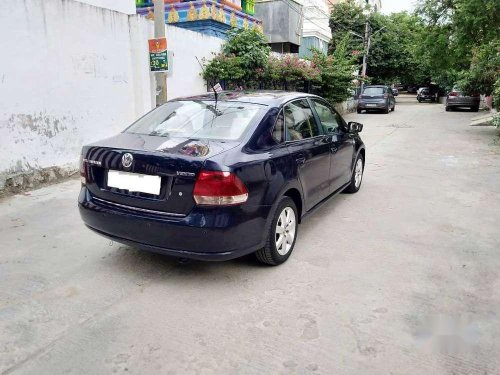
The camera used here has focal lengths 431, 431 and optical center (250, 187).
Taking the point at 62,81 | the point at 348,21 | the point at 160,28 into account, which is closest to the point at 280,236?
the point at 62,81

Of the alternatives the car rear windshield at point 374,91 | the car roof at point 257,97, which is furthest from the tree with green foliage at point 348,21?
the car roof at point 257,97

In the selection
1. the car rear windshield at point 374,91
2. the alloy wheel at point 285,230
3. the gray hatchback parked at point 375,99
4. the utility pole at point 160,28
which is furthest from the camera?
the car rear windshield at point 374,91

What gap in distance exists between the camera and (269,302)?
3299 millimetres

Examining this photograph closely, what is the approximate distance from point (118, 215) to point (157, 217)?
39 centimetres

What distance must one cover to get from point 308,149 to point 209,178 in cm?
153

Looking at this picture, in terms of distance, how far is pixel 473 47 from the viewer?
15789mm

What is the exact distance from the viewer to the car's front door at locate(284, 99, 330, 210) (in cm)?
416

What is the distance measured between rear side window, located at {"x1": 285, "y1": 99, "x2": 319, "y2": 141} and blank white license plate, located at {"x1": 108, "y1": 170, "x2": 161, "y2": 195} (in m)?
1.40

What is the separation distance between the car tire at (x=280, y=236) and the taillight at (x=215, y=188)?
2.03 feet

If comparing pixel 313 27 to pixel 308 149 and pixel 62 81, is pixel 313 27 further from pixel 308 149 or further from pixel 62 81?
pixel 308 149

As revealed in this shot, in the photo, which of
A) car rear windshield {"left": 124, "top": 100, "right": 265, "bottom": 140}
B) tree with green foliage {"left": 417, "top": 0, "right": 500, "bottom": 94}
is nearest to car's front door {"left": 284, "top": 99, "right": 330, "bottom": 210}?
car rear windshield {"left": 124, "top": 100, "right": 265, "bottom": 140}

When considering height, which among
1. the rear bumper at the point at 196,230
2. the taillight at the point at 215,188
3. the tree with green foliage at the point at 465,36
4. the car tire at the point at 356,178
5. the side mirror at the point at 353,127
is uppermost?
the tree with green foliage at the point at 465,36

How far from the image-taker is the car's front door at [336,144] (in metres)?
5.05

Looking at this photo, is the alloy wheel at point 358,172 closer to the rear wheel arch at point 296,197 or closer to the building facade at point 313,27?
the rear wheel arch at point 296,197
